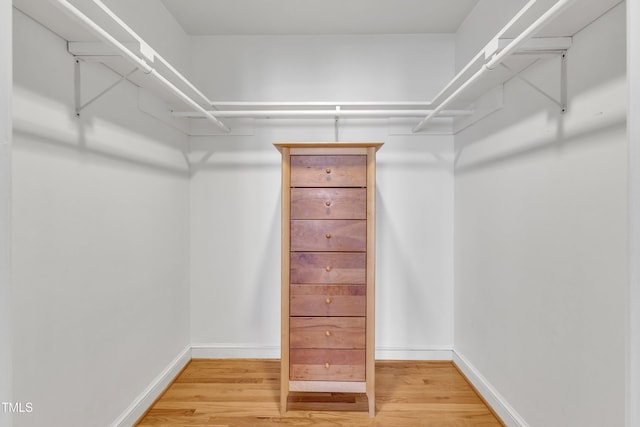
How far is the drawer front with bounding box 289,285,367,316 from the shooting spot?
2018 mm

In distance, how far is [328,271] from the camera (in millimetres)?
2016

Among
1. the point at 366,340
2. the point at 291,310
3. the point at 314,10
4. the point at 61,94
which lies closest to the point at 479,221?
the point at 366,340

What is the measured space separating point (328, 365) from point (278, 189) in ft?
4.40

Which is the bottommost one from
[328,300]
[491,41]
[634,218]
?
[328,300]

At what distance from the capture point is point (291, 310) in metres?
2.02

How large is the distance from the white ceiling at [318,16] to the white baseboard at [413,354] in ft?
7.98

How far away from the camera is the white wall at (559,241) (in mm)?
1225

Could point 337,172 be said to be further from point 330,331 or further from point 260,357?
point 260,357

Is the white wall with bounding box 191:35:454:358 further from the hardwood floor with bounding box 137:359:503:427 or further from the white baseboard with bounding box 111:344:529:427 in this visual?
the hardwood floor with bounding box 137:359:503:427

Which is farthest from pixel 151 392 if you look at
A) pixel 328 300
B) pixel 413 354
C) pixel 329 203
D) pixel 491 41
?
pixel 491 41

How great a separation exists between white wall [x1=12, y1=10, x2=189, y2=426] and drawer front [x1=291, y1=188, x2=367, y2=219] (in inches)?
35.8

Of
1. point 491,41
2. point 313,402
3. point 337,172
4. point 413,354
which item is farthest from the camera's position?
point 413,354

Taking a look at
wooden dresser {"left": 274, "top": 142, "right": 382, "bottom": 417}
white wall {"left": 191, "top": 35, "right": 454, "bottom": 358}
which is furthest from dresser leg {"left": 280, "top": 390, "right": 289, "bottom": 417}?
white wall {"left": 191, "top": 35, "right": 454, "bottom": 358}

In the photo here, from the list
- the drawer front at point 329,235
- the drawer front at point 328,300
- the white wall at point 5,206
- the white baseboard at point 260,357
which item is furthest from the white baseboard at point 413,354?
the white wall at point 5,206
